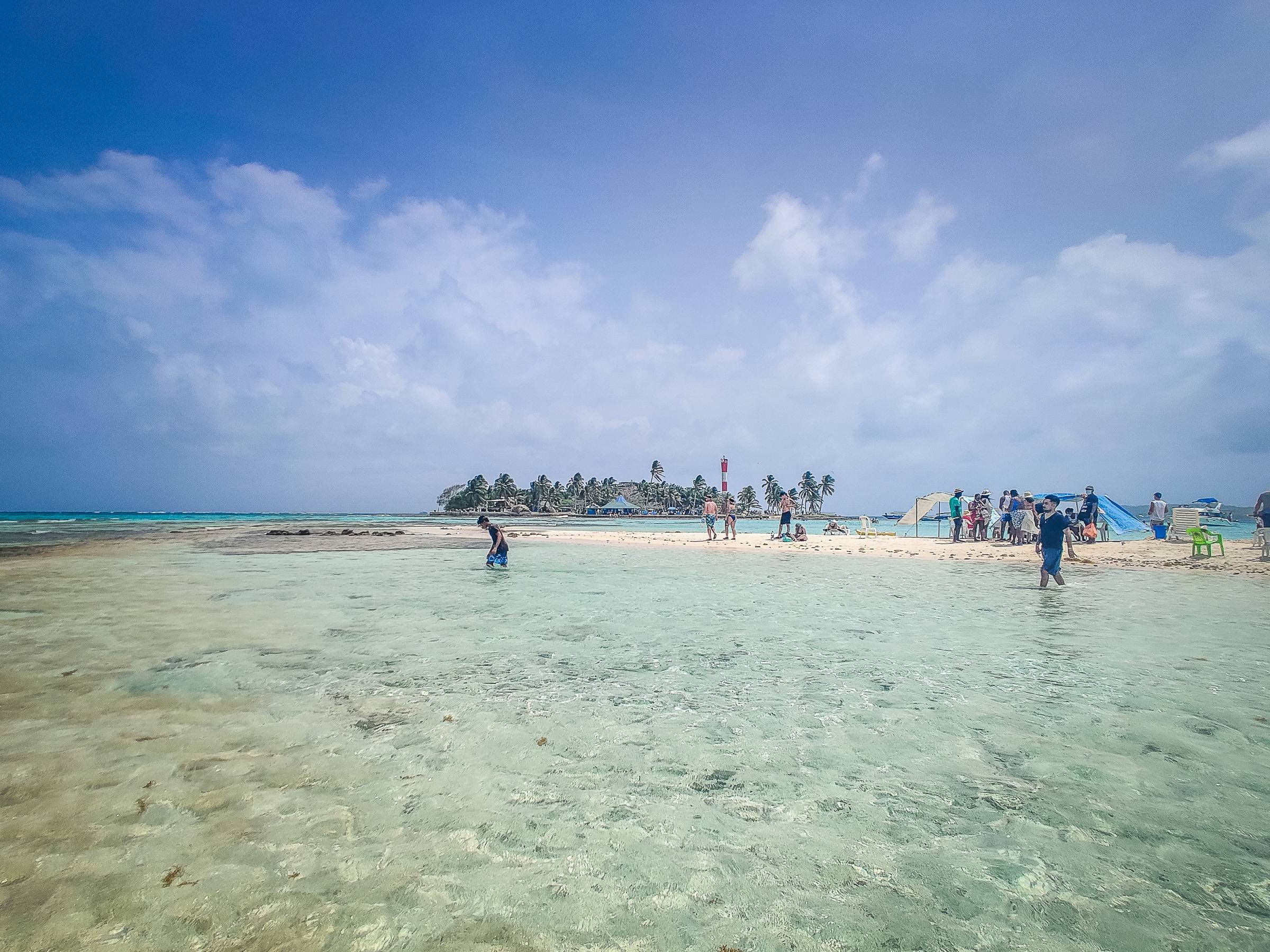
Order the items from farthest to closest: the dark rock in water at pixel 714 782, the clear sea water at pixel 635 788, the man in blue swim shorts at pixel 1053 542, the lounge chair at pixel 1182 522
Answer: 1. the lounge chair at pixel 1182 522
2. the man in blue swim shorts at pixel 1053 542
3. the dark rock in water at pixel 714 782
4. the clear sea water at pixel 635 788

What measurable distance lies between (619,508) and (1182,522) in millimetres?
137888

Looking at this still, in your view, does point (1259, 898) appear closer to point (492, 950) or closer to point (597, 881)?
point (597, 881)

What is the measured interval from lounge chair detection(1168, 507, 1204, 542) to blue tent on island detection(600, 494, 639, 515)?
442 feet

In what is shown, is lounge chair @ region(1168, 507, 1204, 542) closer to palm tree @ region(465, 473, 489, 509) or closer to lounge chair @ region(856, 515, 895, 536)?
lounge chair @ region(856, 515, 895, 536)

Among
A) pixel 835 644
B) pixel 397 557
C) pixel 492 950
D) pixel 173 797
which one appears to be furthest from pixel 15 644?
pixel 397 557

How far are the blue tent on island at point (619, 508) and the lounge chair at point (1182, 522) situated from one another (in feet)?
442

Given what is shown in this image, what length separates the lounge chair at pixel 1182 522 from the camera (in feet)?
86.1

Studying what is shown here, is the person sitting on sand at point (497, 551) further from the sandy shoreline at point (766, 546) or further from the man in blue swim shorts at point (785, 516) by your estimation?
the man in blue swim shorts at point (785, 516)

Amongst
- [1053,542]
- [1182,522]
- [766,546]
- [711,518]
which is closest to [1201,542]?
[1182,522]

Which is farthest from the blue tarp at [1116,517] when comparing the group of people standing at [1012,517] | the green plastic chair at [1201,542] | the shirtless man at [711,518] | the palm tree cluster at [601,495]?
the palm tree cluster at [601,495]

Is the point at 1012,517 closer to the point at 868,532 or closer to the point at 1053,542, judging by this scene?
the point at 868,532

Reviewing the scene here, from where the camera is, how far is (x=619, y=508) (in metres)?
161

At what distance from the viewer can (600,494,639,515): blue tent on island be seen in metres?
161

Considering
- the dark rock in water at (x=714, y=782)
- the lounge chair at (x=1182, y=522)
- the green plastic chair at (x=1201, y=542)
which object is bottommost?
the dark rock in water at (x=714, y=782)
